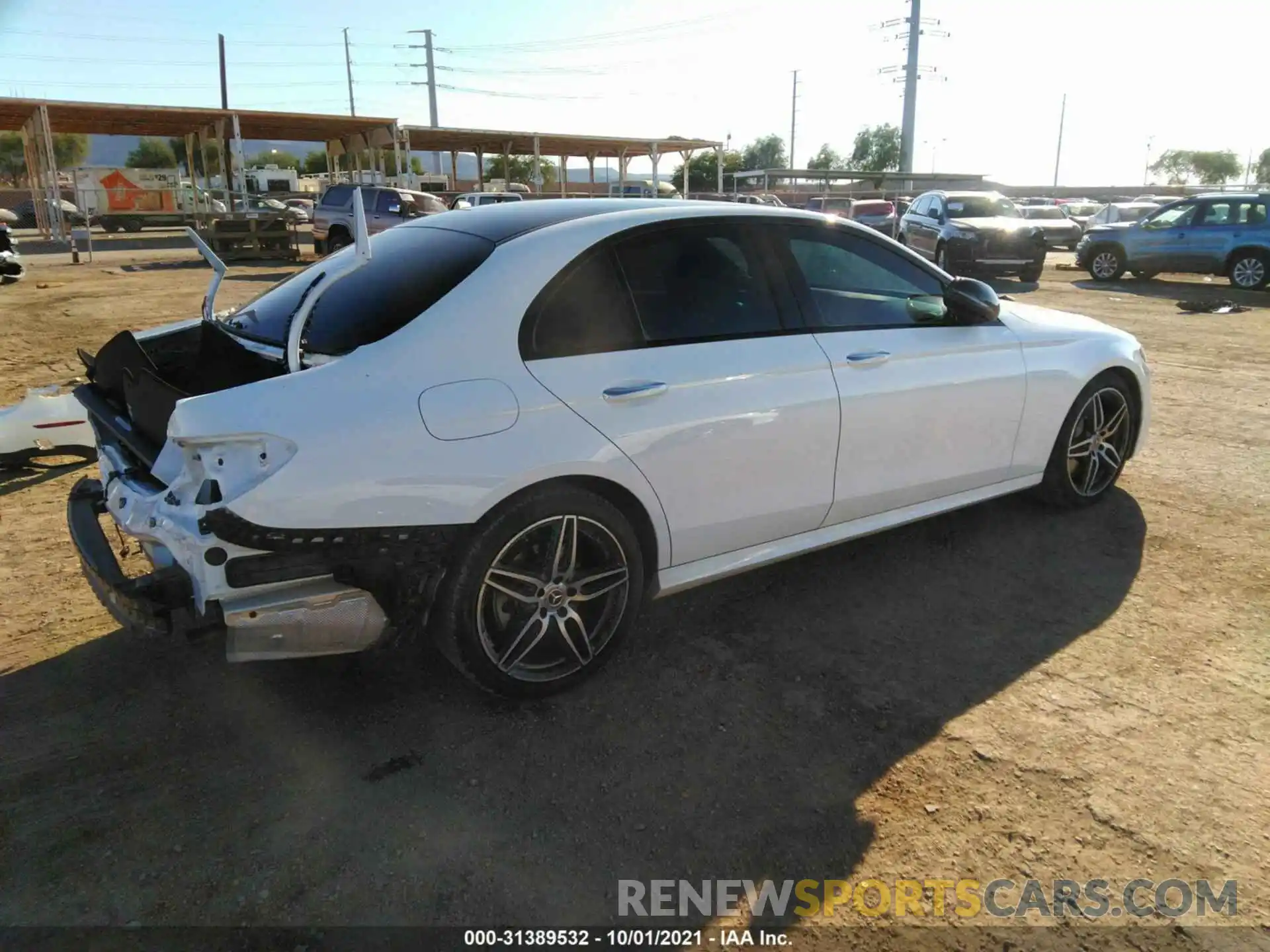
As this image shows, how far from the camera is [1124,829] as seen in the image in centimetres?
247

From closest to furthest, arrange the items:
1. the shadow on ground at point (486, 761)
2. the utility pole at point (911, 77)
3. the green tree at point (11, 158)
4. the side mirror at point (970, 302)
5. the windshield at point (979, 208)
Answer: the shadow on ground at point (486, 761) < the side mirror at point (970, 302) < the windshield at point (979, 208) < the utility pole at point (911, 77) < the green tree at point (11, 158)

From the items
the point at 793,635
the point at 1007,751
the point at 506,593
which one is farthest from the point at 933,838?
the point at 506,593

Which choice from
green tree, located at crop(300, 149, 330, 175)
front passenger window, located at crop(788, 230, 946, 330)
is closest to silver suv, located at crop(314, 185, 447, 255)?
front passenger window, located at crop(788, 230, 946, 330)

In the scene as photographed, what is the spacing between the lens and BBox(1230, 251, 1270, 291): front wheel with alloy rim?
635 inches

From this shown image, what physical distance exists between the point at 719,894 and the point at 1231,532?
3.68 meters

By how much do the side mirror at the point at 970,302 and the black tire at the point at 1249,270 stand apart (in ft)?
52.0

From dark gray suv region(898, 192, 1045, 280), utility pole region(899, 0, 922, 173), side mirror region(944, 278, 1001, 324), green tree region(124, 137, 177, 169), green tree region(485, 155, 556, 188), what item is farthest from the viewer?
green tree region(124, 137, 177, 169)

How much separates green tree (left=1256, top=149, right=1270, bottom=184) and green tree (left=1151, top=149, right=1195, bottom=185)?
11.8 meters

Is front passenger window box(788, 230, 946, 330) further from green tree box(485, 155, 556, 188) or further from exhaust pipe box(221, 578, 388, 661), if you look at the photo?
green tree box(485, 155, 556, 188)

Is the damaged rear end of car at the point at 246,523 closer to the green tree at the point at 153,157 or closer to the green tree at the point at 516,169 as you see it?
the green tree at the point at 516,169

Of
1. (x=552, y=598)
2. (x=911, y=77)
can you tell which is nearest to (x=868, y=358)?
(x=552, y=598)

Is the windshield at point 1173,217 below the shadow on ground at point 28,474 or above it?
above

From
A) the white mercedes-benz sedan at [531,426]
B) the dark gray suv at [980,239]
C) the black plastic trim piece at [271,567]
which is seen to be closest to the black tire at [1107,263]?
the dark gray suv at [980,239]

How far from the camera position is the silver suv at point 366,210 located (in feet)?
68.3
